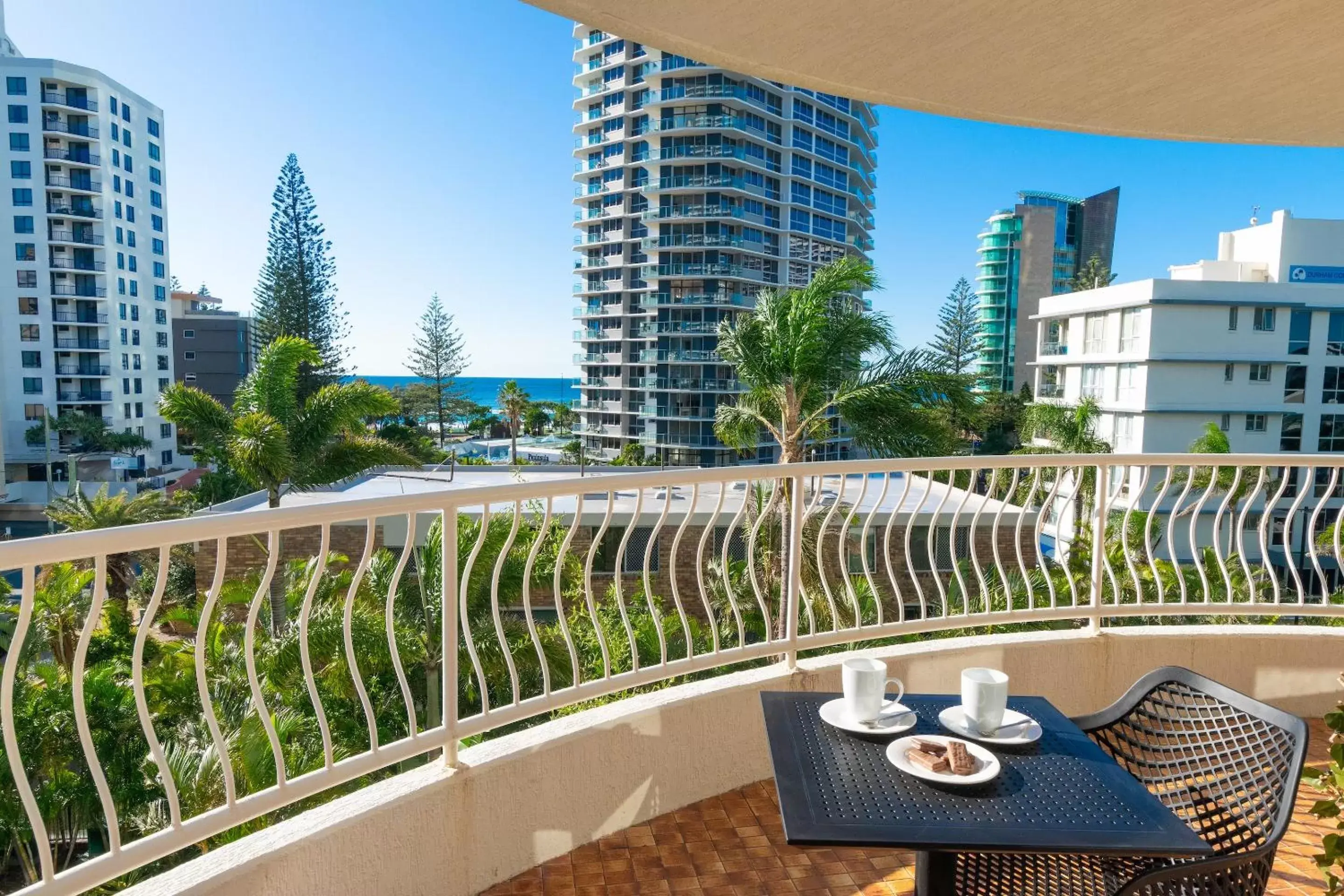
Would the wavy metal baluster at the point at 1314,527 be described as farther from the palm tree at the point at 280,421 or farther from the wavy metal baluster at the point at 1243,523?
the palm tree at the point at 280,421

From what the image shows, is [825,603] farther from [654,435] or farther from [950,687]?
[654,435]

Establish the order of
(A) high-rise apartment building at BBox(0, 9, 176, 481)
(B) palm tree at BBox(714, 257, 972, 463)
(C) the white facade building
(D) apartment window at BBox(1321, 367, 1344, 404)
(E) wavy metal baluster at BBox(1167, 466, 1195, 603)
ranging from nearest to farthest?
(E) wavy metal baluster at BBox(1167, 466, 1195, 603) → (B) palm tree at BBox(714, 257, 972, 463) → (C) the white facade building → (D) apartment window at BBox(1321, 367, 1344, 404) → (A) high-rise apartment building at BBox(0, 9, 176, 481)

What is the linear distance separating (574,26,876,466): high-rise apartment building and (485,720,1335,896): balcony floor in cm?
4420

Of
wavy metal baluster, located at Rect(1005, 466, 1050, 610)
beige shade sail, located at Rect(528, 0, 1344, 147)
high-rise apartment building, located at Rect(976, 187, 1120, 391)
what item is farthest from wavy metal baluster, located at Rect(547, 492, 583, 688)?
high-rise apartment building, located at Rect(976, 187, 1120, 391)

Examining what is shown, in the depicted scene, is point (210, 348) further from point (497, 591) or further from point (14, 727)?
point (14, 727)

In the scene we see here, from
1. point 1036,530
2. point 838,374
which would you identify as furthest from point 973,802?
point 838,374

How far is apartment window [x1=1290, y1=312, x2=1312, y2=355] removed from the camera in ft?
115

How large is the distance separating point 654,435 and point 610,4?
47805 millimetres

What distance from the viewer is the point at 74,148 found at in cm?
4816

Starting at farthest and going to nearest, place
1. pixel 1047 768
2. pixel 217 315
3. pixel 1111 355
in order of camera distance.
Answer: pixel 217 315, pixel 1111 355, pixel 1047 768

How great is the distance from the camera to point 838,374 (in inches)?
483

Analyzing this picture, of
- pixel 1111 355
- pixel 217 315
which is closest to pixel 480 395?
pixel 217 315

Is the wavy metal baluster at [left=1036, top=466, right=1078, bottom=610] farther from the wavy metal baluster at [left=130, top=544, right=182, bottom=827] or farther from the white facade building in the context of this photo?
the white facade building

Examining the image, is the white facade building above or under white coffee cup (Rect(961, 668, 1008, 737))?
above
